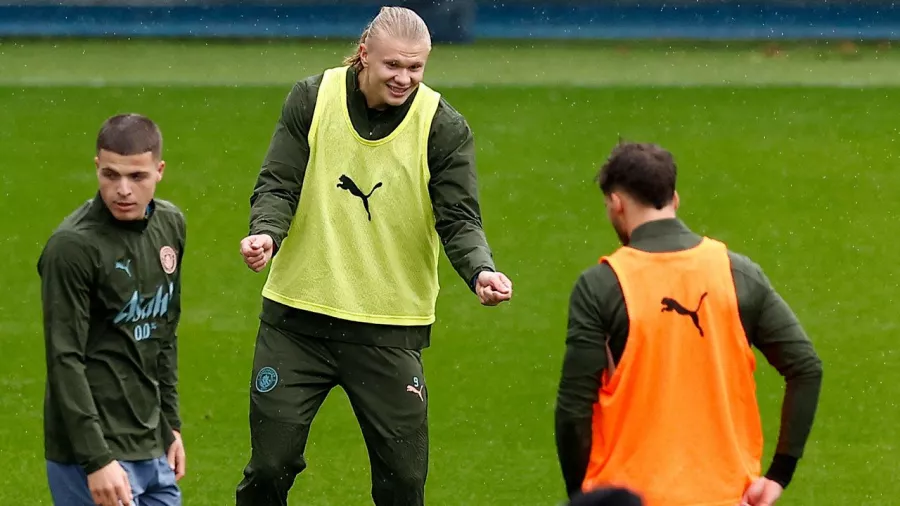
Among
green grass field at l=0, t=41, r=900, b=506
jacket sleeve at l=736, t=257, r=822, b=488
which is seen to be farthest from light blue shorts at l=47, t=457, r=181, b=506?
green grass field at l=0, t=41, r=900, b=506

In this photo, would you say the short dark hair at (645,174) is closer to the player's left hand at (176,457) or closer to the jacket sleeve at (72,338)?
the jacket sleeve at (72,338)

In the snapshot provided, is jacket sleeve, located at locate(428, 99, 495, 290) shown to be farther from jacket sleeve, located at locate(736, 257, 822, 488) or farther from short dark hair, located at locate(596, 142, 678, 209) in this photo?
jacket sleeve, located at locate(736, 257, 822, 488)

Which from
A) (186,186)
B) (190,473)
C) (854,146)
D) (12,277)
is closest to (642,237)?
(190,473)

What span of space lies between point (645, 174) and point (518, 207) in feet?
27.0

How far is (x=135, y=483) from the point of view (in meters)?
4.82

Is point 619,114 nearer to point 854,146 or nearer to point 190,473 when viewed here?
point 854,146

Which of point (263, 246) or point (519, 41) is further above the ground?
point (519, 41)

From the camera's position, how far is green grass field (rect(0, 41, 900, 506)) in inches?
317

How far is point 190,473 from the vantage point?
7688mm

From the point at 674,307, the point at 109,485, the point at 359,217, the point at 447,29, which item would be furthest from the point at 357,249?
the point at 447,29

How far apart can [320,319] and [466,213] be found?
2.10ft

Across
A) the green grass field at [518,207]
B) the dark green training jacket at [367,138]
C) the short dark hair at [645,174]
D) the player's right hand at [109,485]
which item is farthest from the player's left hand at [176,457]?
the green grass field at [518,207]

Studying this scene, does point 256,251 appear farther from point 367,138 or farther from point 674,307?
point 674,307

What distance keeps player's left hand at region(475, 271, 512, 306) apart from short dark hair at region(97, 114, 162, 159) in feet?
3.71
